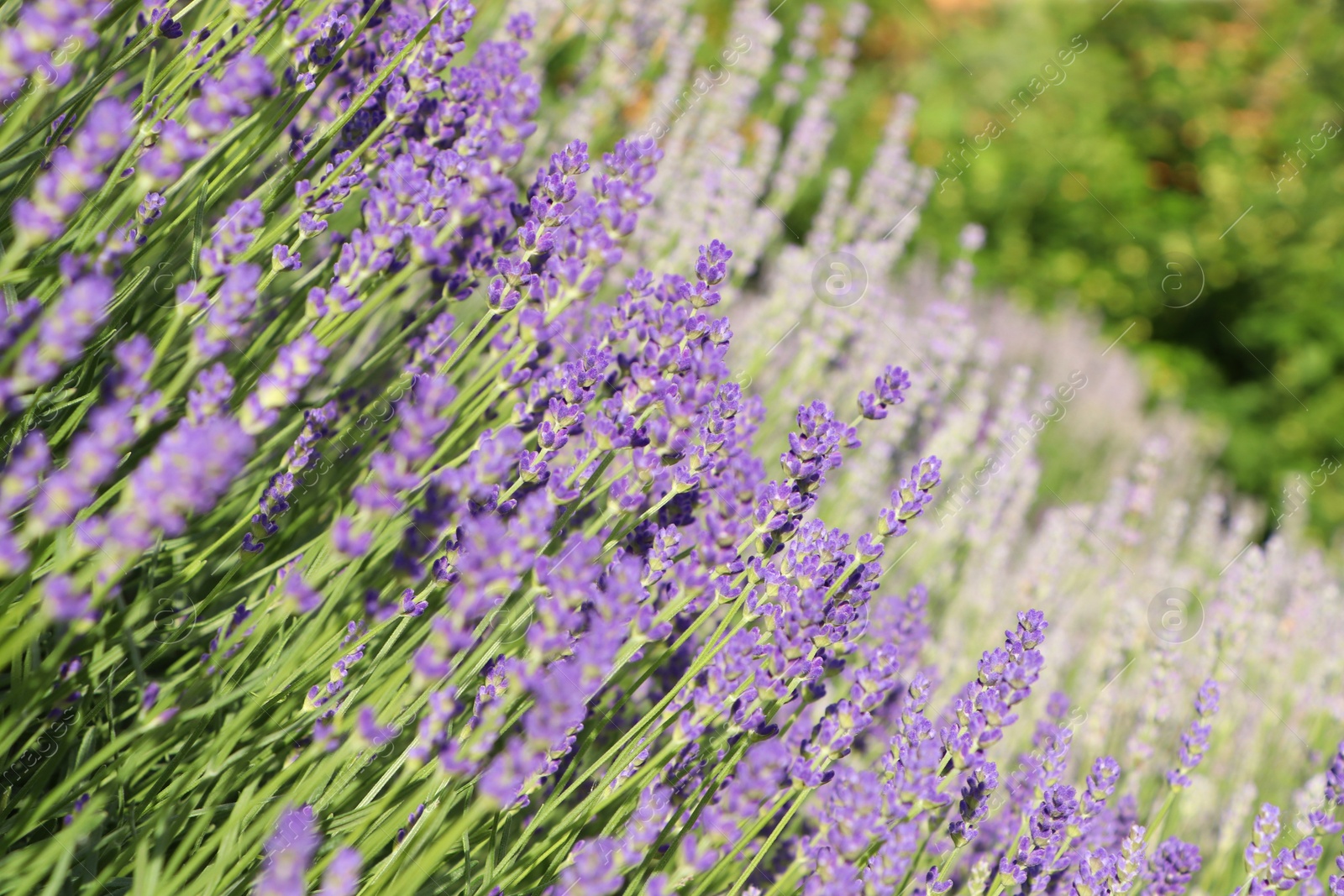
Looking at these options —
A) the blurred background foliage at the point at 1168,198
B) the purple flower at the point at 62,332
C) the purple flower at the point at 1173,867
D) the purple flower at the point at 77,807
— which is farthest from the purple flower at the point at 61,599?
the blurred background foliage at the point at 1168,198

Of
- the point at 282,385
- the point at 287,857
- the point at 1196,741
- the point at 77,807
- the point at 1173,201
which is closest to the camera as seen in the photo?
the point at 287,857

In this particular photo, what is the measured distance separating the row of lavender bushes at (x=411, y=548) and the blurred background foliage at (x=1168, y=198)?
4803mm

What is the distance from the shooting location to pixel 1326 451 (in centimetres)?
634

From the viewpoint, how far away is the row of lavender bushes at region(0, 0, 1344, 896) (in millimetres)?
823

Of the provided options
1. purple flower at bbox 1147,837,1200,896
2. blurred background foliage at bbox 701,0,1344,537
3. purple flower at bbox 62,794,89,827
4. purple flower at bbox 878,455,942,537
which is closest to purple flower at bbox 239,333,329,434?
purple flower at bbox 62,794,89,827

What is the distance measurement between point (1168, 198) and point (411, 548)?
7505mm

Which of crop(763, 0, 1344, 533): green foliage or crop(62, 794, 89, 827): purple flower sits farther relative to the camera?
crop(763, 0, 1344, 533): green foliage

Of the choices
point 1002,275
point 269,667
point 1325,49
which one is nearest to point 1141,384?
point 1002,275

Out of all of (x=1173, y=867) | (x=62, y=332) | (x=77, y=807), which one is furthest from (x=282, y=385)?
(x=1173, y=867)

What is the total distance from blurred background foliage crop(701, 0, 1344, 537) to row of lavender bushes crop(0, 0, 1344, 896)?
4.80 m

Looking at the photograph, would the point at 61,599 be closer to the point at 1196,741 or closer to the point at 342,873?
the point at 342,873

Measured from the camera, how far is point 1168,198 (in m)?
7.15

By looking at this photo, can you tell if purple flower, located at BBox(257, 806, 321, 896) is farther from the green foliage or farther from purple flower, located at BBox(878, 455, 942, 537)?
the green foliage

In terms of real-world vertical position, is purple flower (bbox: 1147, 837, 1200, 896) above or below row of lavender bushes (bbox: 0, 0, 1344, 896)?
below
